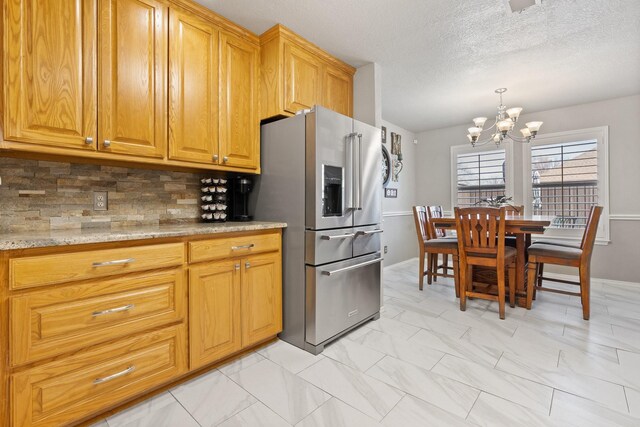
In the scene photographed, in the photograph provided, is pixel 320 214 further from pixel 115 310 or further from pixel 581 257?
pixel 581 257

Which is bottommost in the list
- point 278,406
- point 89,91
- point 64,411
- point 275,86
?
point 278,406

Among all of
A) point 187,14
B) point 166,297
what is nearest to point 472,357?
point 166,297

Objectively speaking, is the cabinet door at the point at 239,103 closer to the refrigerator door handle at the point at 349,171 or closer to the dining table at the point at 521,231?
the refrigerator door handle at the point at 349,171

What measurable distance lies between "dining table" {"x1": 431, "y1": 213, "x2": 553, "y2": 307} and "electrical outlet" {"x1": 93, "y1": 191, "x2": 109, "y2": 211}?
307cm

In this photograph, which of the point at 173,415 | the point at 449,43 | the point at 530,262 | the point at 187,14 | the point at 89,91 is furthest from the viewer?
the point at 530,262

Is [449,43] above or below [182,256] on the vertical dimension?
above

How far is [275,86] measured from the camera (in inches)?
94.4

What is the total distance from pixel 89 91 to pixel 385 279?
145 inches

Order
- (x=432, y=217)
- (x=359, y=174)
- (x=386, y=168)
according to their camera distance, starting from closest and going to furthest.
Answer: (x=359, y=174) < (x=432, y=217) < (x=386, y=168)

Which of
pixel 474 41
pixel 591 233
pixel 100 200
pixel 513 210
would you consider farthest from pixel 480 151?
pixel 100 200

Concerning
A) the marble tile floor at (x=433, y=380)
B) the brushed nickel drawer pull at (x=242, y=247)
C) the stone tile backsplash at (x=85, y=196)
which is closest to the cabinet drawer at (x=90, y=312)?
the brushed nickel drawer pull at (x=242, y=247)

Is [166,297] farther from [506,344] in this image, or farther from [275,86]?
[506,344]

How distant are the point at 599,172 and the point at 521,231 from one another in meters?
2.36

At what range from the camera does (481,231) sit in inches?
113
